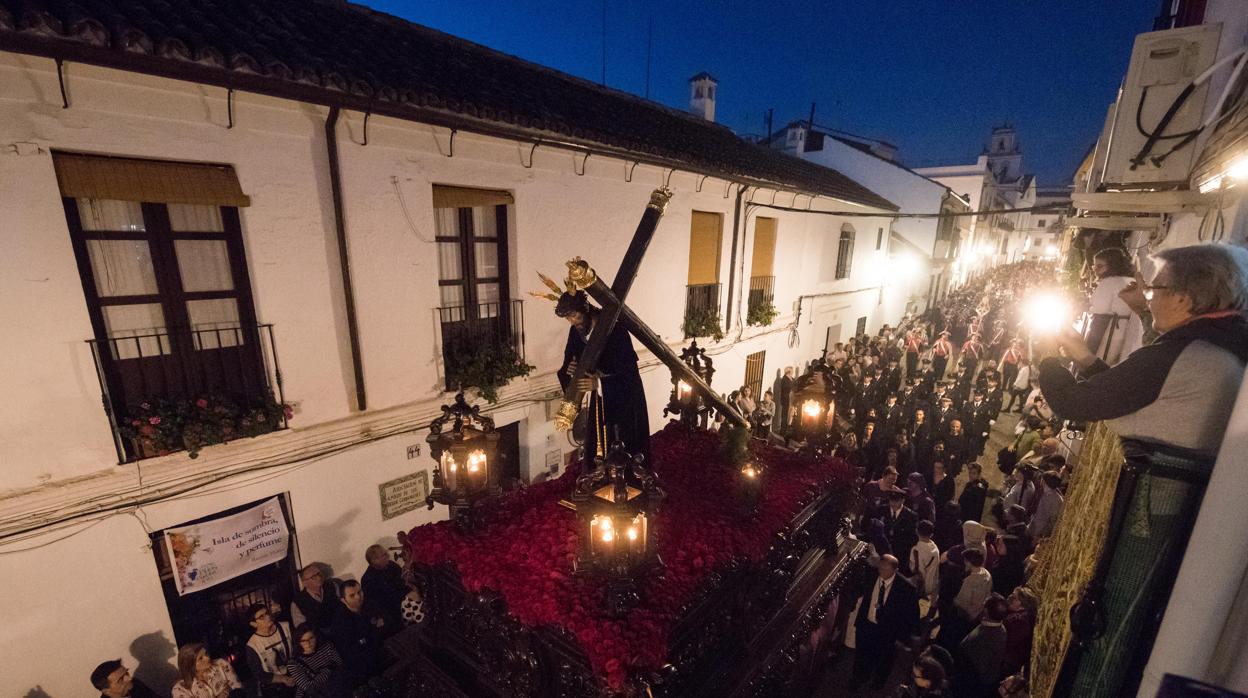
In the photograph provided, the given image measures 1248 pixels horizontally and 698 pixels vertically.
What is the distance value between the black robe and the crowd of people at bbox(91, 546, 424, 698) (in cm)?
375


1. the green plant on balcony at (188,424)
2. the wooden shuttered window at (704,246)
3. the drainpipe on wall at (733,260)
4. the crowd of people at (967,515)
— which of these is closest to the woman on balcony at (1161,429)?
the crowd of people at (967,515)

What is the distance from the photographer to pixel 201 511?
573 cm

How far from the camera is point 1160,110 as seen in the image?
488 cm

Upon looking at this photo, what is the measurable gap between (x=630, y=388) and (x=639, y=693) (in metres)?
2.41

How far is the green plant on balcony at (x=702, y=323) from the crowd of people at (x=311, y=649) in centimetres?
795

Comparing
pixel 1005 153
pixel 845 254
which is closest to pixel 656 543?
pixel 845 254

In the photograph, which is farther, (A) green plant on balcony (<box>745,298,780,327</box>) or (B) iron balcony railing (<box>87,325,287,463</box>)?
(A) green plant on balcony (<box>745,298,780,327</box>)

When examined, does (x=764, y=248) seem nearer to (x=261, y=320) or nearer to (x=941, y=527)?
(x=941, y=527)

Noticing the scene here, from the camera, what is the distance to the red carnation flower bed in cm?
343

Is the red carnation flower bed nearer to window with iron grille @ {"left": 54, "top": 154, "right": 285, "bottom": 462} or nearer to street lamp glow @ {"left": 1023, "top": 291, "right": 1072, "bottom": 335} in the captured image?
street lamp glow @ {"left": 1023, "top": 291, "right": 1072, "bottom": 335}

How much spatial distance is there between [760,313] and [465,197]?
9.00 meters

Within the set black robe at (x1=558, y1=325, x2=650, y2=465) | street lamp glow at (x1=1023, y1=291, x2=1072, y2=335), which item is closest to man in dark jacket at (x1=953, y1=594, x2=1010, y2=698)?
street lamp glow at (x1=1023, y1=291, x2=1072, y2=335)

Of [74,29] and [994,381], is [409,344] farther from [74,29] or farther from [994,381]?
[994,381]

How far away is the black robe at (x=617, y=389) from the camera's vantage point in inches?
184
